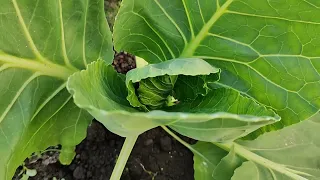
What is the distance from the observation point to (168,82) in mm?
954

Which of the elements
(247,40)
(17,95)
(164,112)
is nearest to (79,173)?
(17,95)

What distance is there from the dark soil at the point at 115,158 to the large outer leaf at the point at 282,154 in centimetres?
16

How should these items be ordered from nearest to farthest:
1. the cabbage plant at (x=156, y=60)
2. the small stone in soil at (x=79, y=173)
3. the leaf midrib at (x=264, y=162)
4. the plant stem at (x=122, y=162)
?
the cabbage plant at (x=156, y=60) < the plant stem at (x=122, y=162) < the leaf midrib at (x=264, y=162) < the small stone in soil at (x=79, y=173)

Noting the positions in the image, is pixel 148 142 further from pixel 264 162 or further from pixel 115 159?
pixel 264 162

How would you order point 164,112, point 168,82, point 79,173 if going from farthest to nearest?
point 79,173
point 168,82
point 164,112

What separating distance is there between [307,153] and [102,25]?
2.04 feet

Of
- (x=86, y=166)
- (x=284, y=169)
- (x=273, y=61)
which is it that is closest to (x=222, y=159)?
(x=284, y=169)

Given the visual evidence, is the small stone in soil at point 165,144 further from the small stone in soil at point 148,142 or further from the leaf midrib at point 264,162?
the leaf midrib at point 264,162

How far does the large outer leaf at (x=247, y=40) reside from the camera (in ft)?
3.07

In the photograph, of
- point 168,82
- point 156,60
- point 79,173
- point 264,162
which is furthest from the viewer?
point 79,173

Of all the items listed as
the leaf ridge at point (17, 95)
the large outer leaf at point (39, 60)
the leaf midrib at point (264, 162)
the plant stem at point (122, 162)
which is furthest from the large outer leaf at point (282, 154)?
the leaf ridge at point (17, 95)

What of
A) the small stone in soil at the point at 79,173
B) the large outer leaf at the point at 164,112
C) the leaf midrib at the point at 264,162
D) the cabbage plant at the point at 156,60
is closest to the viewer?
the large outer leaf at the point at 164,112

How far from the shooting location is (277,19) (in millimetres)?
933

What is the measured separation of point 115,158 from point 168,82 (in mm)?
531
